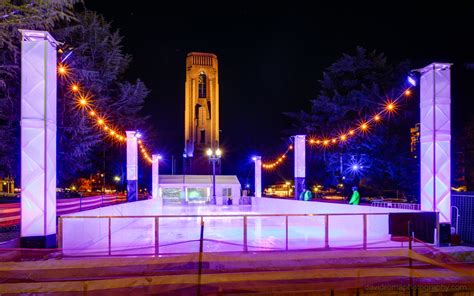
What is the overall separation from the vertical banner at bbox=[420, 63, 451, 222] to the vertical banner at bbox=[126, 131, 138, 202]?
46.9 ft

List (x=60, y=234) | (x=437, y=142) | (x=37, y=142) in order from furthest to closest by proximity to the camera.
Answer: (x=437, y=142)
(x=60, y=234)
(x=37, y=142)

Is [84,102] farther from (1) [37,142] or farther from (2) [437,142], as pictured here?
(2) [437,142]

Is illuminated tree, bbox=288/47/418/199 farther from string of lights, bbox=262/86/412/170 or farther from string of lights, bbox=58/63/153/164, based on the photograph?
string of lights, bbox=58/63/153/164

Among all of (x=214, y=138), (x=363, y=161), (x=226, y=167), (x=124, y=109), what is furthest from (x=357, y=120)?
(x=226, y=167)

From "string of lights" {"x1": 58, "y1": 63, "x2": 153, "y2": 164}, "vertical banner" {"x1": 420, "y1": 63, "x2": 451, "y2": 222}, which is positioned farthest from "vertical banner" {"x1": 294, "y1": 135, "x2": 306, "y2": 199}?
"vertical banner" {"x1": 420, "y1": 63, "x2": 451, "y2": 222}

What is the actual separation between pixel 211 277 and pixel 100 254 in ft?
9.48

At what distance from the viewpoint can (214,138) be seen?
180 ft

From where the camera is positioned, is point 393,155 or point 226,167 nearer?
point 393,155

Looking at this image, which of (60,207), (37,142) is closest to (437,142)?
(37,142)

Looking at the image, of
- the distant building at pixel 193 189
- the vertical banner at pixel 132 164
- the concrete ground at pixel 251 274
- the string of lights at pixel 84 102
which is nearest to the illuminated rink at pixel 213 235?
the concrete ground at pixel 251 274

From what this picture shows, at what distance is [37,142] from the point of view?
906 centimetres

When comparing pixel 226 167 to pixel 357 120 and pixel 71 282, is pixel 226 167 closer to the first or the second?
pixel 357 120

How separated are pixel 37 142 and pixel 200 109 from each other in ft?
152

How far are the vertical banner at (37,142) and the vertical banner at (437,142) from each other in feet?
29.1
